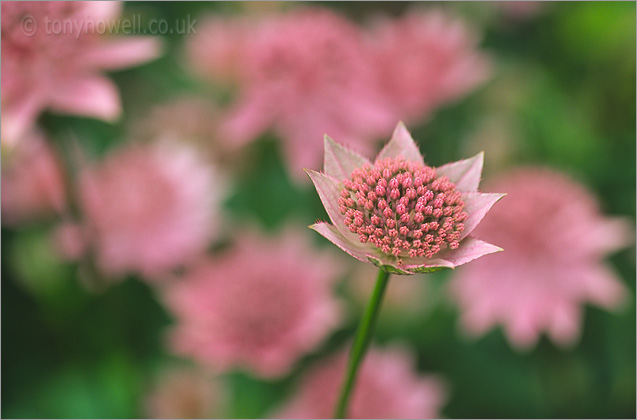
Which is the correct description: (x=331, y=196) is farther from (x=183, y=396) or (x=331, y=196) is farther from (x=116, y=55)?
(x=183, y=396)

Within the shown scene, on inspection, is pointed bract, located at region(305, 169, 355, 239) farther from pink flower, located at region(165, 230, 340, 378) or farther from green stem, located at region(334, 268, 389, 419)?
pink flower, located at region(165, 230, 340, 378)

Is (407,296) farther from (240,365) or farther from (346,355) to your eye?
(240,365)

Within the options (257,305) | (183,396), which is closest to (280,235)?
(257,305)

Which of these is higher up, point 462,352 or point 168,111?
point 168,111

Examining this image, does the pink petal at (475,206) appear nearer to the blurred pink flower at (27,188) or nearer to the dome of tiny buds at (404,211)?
the dome of tiny buds at (404,211)

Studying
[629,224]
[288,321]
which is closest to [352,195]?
[288,321]

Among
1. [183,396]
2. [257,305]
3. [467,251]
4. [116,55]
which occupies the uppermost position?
[116,55]

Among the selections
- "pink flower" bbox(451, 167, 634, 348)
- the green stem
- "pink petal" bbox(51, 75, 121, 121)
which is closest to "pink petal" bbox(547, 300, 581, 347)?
"pink flower" bbox(451, 167, 634, 348)
